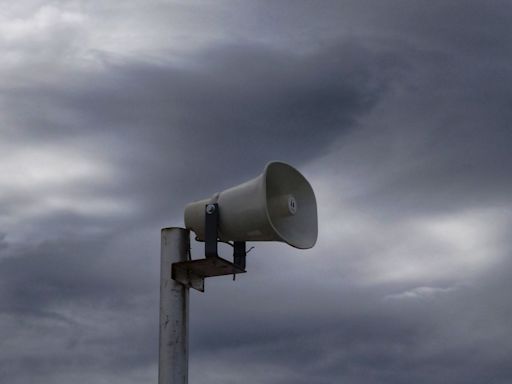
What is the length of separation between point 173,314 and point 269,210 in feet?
6.38

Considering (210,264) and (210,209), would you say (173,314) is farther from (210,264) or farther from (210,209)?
(210,209)

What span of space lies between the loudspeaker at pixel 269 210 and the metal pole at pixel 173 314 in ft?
1.10

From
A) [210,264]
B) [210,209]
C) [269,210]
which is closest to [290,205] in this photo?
[269,210]

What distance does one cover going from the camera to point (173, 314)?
42.6 ft

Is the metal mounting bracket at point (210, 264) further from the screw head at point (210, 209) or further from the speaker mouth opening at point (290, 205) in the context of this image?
the speaker mouth opening at point (290, 205)

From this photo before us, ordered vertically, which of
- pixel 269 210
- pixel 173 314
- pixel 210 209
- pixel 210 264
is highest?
pixel 210 209

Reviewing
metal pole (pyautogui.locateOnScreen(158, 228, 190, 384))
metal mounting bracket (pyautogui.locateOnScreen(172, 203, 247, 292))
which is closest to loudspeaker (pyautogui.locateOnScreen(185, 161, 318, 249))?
metal mounting bracket (pyautogui.locateOnScreen(172, 203, 247, 292))

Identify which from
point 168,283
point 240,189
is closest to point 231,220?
point 240,189

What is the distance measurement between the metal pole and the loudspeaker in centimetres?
34

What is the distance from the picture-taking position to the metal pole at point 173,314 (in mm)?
12789

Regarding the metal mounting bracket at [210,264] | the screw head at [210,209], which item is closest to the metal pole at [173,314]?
the metal mounting bracket at [210,264]

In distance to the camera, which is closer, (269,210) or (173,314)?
(269,210)

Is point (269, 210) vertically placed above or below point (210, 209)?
below

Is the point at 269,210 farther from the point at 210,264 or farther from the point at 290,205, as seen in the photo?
the point at 210,264
